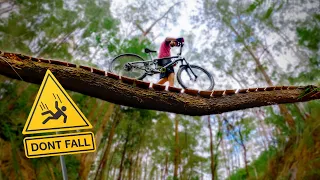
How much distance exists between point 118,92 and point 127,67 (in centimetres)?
58

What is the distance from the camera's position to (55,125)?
3.88 feet

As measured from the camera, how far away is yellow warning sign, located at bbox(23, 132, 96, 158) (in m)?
1.14

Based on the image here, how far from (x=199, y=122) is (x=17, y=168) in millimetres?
3162

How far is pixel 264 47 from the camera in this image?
169 inches

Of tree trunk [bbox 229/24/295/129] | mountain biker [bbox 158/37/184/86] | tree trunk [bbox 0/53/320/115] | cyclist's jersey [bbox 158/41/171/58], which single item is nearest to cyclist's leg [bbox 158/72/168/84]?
mountain biker [bbox 158/37/184/86]

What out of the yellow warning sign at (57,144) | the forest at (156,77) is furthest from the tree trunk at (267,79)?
the yellow warning sign at (57,144)

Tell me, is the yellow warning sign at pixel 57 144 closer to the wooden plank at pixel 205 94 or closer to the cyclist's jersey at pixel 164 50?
the wooden plank at pixel 205 94

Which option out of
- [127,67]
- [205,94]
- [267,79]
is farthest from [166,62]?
[267,79]

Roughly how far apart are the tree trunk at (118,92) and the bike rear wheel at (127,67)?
52 centimetres

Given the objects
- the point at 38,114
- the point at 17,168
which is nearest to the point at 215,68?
the point at 17,168

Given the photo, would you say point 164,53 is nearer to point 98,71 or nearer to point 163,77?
point 163,77

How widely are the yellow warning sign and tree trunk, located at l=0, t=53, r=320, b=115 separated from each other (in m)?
0.53

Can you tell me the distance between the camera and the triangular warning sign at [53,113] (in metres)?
1.19

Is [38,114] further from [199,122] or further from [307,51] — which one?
[199,122]
